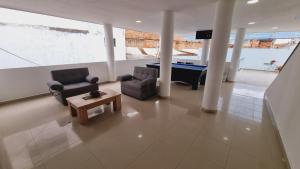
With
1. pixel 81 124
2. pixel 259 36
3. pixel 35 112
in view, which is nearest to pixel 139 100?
pixel 81 124

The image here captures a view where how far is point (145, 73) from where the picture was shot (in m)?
4.33

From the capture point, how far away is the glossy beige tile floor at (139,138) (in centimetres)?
175

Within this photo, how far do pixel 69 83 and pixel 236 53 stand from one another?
7087 millimetres

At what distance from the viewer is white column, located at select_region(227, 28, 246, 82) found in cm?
578

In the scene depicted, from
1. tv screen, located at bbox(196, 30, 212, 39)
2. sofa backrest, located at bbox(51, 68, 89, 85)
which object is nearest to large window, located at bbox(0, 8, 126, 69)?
sofa backrest, located at bbox(51, 68, 89, 85)

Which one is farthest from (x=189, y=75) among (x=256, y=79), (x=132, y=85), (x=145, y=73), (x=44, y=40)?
(x=44, y=40)

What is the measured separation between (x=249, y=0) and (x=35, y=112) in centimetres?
534

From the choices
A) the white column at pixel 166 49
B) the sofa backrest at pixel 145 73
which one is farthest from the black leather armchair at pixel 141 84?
the white column at pixel 166 49

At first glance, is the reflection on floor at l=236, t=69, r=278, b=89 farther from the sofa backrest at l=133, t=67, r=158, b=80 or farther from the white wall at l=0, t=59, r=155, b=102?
the white wall at l=0, t=59, r=155, b=102

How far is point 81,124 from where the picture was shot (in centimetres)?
257

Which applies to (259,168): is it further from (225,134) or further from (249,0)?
(249,0)

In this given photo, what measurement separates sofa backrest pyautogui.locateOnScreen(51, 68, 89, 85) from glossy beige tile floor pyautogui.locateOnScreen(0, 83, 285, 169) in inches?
30.5

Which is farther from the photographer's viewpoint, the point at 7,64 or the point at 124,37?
the point at 124,37

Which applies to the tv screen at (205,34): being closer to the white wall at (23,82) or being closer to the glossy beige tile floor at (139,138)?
the glossy beige tile floor at (139,138)
